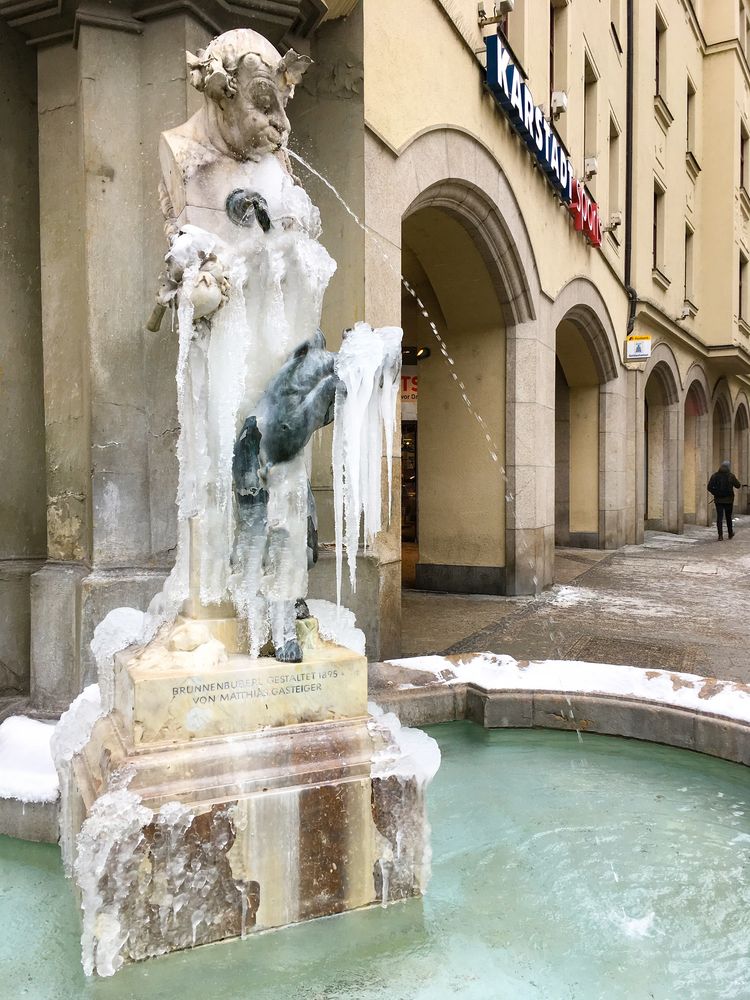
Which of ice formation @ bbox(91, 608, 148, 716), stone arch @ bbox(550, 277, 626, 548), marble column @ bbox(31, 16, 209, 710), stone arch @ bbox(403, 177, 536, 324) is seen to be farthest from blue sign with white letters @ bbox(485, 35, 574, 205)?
ice formation @ bbox(91, 608, 148, 716)

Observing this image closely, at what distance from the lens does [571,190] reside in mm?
10703

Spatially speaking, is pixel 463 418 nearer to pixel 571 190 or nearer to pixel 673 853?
pixel 571 190

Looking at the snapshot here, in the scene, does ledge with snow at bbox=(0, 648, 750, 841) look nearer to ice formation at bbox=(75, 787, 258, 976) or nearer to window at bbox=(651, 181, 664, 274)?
ice formation at bbox=(75, 787, 258, 976)

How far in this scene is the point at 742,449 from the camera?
29.9 m

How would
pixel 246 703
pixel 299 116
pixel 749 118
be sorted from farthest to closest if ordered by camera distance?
pixel 749 118 < pixel 299 116 < pixel 246 703

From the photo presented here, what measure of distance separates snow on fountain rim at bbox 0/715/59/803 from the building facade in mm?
844

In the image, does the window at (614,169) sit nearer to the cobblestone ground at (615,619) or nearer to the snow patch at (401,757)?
the cobblestone ground at (615,619)

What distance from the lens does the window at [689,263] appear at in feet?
64.4

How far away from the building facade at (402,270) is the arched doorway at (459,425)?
30mm

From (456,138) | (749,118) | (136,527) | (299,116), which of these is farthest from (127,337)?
(749,118)

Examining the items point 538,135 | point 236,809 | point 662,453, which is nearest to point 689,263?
point 662,453

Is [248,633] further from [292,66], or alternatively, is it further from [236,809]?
[292,66]

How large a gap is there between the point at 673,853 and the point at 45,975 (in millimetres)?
2210

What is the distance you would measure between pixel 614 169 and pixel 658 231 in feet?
12.0
